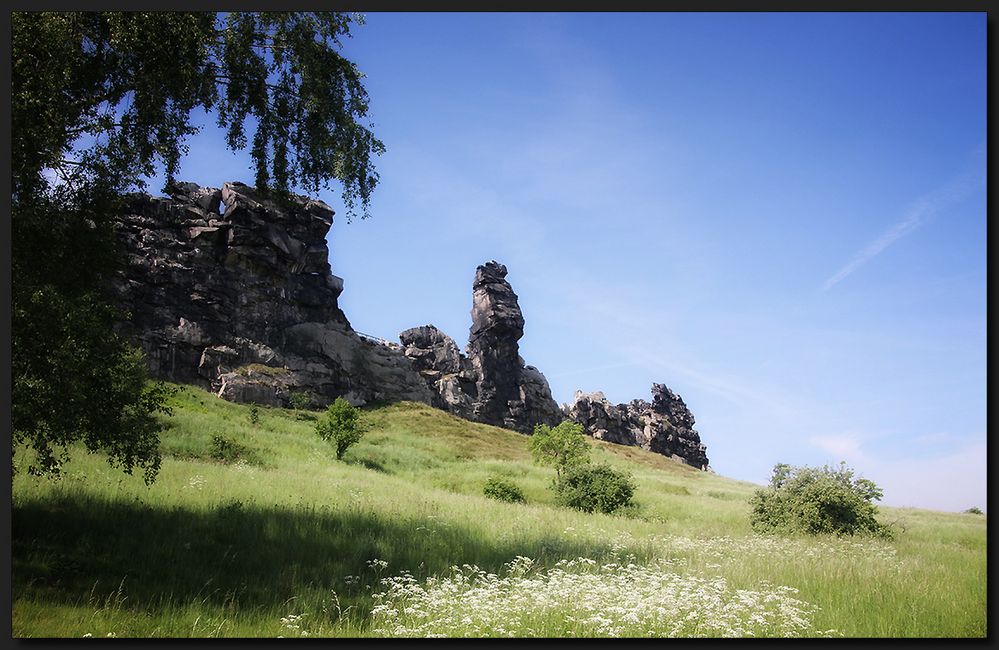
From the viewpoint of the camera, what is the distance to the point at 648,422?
11325cm

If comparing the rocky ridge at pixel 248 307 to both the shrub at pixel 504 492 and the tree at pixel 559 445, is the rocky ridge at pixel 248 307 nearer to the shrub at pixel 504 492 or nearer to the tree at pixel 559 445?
the tree at pixel 559 445

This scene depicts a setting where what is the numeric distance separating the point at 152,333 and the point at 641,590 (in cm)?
6090

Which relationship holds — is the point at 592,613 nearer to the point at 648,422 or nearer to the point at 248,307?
the point at 248,307

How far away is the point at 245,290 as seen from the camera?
6284cm

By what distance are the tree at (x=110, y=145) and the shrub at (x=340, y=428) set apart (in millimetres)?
21424

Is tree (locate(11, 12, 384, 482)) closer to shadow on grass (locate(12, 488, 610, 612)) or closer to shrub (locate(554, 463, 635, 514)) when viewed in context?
shadow on grass (locate(12, 488, 610, 612))

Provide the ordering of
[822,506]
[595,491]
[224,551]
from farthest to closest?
1. [595,491]
2. [822,506]
3. [224,551]

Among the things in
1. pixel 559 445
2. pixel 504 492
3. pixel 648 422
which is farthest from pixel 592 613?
pixel 648 422

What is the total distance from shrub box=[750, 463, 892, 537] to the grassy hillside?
1111 mm

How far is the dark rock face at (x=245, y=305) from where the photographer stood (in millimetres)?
56281

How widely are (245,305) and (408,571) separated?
60.3m

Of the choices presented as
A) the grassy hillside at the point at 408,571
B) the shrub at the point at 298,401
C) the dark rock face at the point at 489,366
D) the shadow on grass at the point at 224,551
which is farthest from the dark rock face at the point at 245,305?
the shadow on grass at the point at 224,551

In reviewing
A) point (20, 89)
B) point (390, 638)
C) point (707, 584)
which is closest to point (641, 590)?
point (707, 584)

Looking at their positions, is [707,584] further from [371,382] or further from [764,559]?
[371,382]
